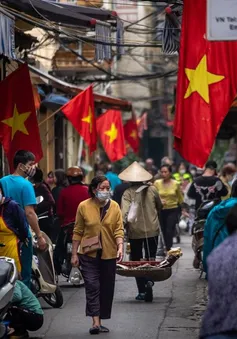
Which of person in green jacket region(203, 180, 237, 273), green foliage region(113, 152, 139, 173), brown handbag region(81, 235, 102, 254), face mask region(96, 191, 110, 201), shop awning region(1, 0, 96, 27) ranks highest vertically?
shop awning region(1, 0, 96, 27)

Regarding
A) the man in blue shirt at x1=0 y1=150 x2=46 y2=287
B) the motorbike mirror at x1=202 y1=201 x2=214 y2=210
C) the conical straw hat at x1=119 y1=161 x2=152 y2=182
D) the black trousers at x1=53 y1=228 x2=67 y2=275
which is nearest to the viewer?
the man in blue shirt at x1=0 y1=150 x2=46 y2=287

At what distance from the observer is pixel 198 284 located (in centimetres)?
1605

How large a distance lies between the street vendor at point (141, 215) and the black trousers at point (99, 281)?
2.79m

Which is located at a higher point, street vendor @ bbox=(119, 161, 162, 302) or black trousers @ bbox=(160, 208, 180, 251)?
street vendor @ bbox=(119, 161, 162, 302)

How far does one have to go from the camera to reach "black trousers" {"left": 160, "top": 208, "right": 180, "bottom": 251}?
2023 centimetres

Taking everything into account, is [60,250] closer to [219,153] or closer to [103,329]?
[103,329]

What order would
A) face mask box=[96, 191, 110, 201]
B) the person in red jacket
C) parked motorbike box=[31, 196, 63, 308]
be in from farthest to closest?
1. the person in red jacket
2. parked motorbike box=[31, 196, 63, 308]
3. face mask box=[96, 191, 110, 201]

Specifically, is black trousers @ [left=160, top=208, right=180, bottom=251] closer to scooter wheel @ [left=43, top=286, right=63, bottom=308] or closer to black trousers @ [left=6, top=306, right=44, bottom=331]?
Answer: scooter wheel @ [left=43, top=286, right=63, bottom=308]

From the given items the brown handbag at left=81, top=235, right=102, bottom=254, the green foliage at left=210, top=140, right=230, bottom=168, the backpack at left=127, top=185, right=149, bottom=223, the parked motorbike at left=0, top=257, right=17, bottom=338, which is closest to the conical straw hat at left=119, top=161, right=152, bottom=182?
the backpack at left=127, top=185, right=149, bottom=223

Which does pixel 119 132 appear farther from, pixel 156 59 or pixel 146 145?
pixel 146 145

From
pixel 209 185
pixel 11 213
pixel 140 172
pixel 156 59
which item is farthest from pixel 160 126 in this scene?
pixel 11 213

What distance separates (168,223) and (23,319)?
10127 millimetres

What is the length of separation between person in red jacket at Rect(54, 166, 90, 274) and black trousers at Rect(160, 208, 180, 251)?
465 centimetres

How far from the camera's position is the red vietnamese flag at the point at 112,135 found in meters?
30.6
